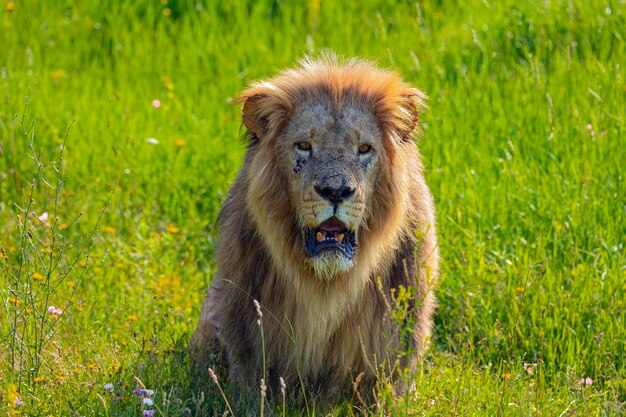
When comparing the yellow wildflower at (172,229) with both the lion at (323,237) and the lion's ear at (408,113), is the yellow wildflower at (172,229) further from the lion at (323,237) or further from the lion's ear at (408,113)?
the lion's ear at (408,113)

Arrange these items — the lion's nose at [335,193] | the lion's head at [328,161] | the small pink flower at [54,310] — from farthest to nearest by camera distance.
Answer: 1. the small pink flower at [54,310]
2. the lion's head at [328,161]
3. the lion's nose at [335,193]

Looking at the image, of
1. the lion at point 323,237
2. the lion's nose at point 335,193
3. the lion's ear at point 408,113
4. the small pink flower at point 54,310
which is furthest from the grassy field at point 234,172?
the lion's ear at point 408,113

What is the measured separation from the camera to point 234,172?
7219mm

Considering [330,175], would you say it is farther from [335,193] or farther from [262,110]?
[262,110]

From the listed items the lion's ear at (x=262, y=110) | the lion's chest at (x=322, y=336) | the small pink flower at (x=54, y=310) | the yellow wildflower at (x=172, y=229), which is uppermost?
the lion's ear at (x=262, y=110)

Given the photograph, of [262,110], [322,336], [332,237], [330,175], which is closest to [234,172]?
[262,110]

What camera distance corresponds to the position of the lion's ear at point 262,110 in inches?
192

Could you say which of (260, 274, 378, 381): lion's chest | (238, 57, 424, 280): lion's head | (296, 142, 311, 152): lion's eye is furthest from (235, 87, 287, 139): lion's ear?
(260, 274, 378, 381): lion's chest

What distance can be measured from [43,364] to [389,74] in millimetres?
1992

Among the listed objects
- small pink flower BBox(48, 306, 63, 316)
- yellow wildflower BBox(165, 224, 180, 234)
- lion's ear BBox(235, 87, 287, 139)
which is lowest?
small pink flower BBox(48, 306, 63, 316)

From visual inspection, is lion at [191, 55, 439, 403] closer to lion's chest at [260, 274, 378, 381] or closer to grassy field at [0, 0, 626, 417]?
lion's chest at [260, 274, 378, 381]

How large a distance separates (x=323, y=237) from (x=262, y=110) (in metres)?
0.64

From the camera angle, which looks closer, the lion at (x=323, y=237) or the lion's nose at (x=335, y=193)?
the lion's nose at (x=335, y=193)

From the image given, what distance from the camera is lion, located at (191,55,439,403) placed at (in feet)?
15.5
